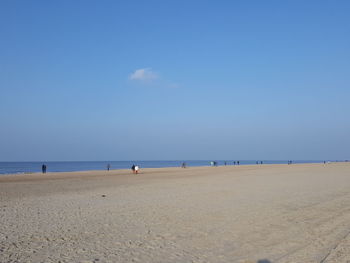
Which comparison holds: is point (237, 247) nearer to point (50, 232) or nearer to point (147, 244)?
point (147, 244)

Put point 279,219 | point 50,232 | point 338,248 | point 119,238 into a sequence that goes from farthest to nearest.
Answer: point 279,219, point 50,232, point 119,238, point 338,248

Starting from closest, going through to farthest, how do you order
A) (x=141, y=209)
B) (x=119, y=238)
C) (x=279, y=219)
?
(x=119, y=238)
(x=279, y=219)
(x=141, y=209)

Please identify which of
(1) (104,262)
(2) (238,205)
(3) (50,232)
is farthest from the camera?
(2) (238,205)

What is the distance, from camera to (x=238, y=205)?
47.9 feet

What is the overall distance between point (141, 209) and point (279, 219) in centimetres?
562

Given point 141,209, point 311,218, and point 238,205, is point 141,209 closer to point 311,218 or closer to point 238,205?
point 238,205

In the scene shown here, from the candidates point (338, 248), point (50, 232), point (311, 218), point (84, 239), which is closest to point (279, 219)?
point (311, 218)

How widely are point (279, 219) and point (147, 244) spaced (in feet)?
17.2

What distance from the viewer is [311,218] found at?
11359 millimetres

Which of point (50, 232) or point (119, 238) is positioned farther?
point (50, 232)

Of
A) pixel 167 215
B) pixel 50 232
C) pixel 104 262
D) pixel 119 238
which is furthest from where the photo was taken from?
pixel 167 215

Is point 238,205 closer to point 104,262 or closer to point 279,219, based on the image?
point 279,219

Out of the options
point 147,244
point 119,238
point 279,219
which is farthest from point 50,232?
point 279,219

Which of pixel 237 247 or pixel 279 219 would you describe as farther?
pixel 279 219
